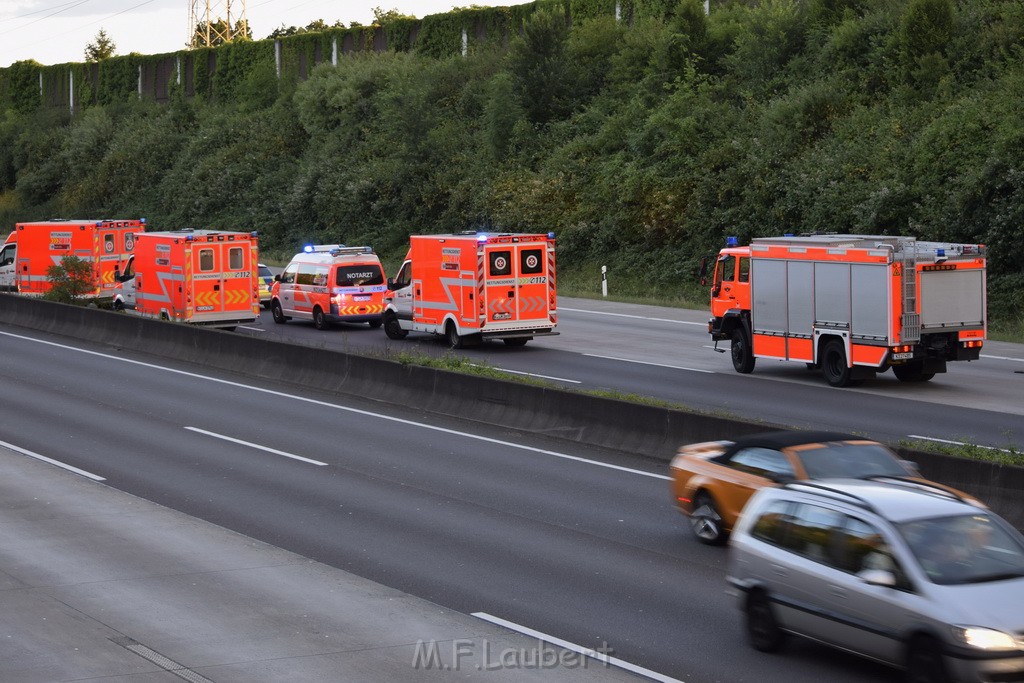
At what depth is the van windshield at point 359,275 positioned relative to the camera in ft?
121

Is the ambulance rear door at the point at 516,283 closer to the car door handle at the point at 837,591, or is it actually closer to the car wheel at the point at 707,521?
the car wheel at the point at 707,521

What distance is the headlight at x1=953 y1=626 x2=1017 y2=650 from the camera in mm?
8422

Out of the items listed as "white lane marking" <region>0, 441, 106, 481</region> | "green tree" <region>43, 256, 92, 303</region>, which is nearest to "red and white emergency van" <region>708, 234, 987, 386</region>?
"white lane marking" <region>0, 441, 106, 481</region>

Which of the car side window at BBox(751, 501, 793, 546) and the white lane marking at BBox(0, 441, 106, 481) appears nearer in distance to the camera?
the car side window at BBox(751, 501, 793, 546)

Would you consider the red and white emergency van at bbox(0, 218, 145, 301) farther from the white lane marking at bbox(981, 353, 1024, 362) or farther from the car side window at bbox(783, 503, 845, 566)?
the car side window at bbox(783, 503, 845, 566)

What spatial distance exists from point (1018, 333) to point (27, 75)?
9456 cm

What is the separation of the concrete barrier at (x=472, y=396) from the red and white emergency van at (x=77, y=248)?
5325mm

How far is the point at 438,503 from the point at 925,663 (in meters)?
8.38

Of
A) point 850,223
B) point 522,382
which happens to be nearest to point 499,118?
point 850,223

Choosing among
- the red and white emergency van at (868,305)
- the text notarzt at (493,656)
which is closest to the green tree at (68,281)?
the red and white emergency van at (868,305)

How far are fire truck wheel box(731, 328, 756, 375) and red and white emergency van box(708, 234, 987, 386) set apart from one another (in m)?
0.42

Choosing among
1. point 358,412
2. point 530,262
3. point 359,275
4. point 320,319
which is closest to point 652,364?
point 530,262

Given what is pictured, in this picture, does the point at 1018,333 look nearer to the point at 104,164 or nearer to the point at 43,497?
the point at 43,497

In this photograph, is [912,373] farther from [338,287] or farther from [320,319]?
[320,319]
